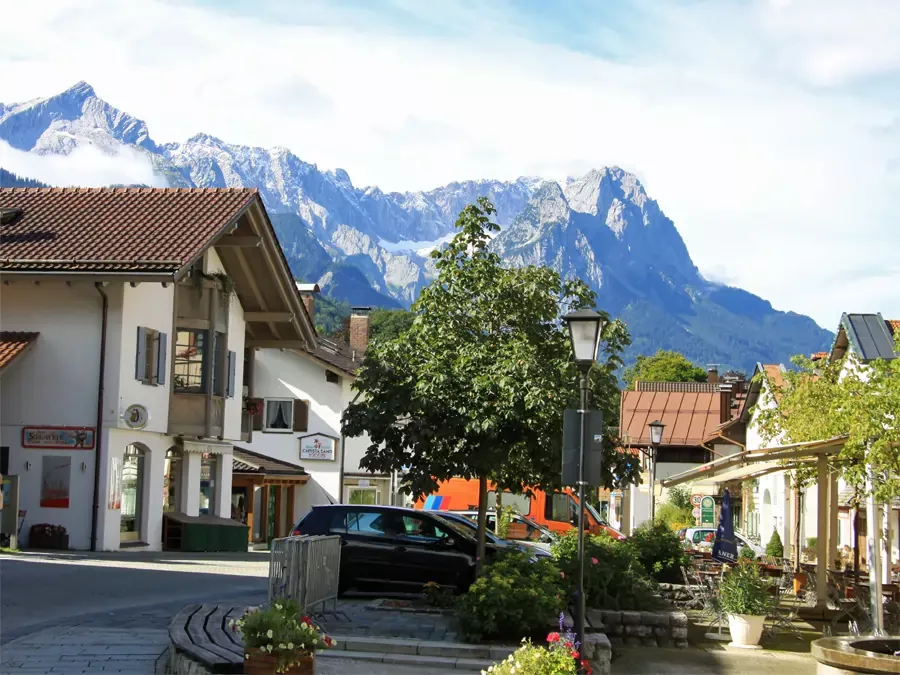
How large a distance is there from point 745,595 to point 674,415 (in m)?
55.7

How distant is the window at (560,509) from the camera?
3650 cm

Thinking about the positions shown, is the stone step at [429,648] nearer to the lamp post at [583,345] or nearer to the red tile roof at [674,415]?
the lamp post at [583,345]

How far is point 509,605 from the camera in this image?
14.0m

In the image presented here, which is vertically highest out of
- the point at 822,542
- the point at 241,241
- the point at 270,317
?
the point at 241,241

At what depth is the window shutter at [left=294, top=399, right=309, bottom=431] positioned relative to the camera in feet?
162

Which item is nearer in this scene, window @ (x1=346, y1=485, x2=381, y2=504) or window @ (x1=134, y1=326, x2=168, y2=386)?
window @ (x1=134, y1=326, x2=168, y2=386)

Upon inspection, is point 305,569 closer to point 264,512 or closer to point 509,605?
point 509,605

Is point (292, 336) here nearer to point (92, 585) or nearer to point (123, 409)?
point (123, 409)

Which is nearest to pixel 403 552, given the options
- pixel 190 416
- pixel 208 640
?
pixel 208 640

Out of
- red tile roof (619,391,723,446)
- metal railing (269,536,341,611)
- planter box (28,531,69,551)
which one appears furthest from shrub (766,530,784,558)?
metal railing (269,536,341,611)

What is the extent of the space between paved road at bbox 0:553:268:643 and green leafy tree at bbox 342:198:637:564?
326cm

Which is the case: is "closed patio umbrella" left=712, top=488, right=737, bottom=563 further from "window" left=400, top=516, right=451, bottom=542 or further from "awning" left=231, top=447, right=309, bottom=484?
"awning" left=231, top=447, right=309, bottom=484

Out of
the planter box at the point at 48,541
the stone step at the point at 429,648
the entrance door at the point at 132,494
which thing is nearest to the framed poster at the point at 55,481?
the planter box at the point at 48,541

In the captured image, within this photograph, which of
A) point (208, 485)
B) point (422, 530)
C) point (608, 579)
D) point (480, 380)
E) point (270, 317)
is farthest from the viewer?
point (208, 485)
